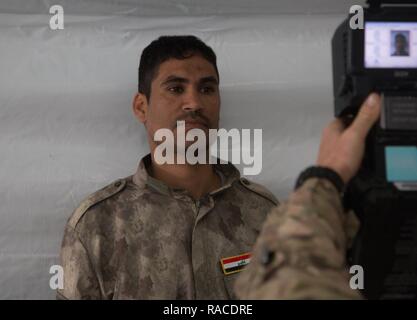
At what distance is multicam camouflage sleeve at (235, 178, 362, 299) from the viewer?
2.25ft

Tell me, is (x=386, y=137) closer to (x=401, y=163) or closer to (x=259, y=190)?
(x=401, y=163)

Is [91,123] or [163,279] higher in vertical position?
[91,123]

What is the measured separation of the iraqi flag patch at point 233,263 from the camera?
1.29 metres

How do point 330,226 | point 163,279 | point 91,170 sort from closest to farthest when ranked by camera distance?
1. point 330,226
2. point 163,279
3. point 91,170

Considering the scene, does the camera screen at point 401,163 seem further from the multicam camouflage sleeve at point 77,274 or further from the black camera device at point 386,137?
the multicam camouflage sleeve at point 77,274

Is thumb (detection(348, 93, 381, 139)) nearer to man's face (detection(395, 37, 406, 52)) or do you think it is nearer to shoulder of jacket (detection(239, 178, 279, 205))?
man's face (detection(395, 37, 406, 52))

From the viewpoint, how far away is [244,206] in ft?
4.53

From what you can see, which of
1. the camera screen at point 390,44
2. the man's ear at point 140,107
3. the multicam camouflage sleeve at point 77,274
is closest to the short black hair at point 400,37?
the camera screen at point 390,44

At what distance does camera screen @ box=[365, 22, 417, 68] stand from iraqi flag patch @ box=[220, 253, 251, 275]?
59 cm

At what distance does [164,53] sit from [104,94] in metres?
0.24

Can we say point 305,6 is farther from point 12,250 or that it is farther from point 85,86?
point 12,250
